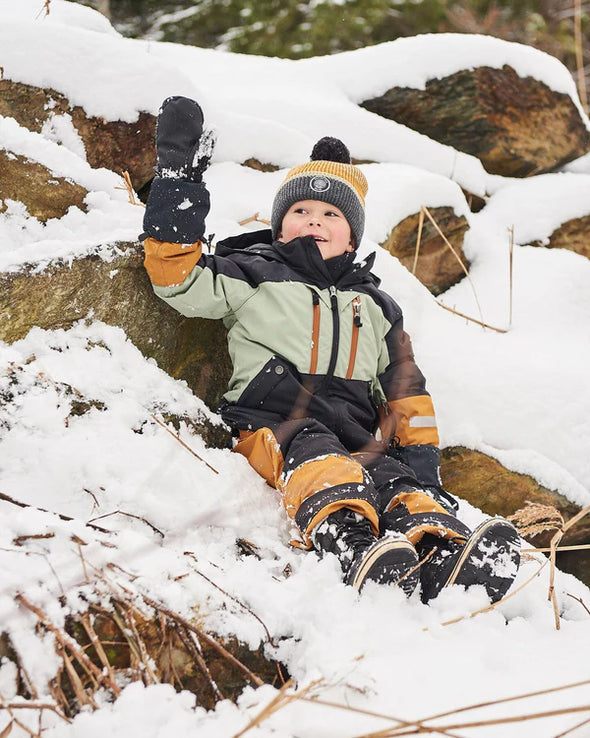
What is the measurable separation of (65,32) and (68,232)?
137cm

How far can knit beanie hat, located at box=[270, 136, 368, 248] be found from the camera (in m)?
2.66

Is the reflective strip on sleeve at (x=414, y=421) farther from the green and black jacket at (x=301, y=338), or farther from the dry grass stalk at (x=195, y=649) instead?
the dry grass stalk at (x=195, y=649)

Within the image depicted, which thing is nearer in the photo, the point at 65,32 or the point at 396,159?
the point at 65,32

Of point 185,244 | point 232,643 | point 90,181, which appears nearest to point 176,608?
point 232,643

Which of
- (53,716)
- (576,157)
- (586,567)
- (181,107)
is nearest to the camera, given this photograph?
(53,716)

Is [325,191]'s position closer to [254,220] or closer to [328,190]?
[328,190]

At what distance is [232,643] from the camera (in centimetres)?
137

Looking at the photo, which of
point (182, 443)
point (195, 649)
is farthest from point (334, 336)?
point (195, 649)

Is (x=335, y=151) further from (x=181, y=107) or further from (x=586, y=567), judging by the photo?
(x=586, y=567)

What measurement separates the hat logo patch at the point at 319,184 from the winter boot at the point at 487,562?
1.58 metres

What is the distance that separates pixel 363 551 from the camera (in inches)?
66.2

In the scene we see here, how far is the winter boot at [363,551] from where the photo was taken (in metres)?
1.58

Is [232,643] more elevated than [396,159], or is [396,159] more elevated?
[396,159]

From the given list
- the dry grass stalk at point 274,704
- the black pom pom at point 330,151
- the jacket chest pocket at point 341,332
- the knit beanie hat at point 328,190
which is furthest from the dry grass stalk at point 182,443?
the black pom pom at point 330,151
